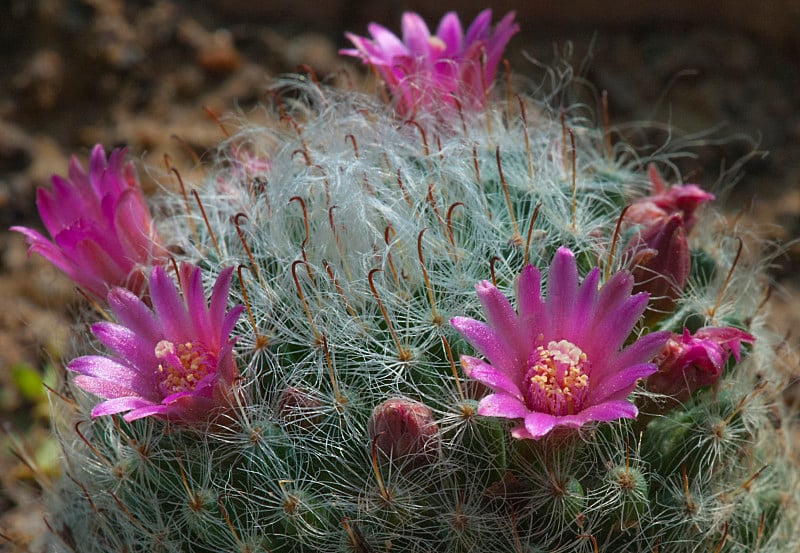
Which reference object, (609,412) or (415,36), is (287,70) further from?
(609,412)

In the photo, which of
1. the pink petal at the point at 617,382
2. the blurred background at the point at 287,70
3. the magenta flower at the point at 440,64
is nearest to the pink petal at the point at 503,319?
the pink petal at the point at 617,382

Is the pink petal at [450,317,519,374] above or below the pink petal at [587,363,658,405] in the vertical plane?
above

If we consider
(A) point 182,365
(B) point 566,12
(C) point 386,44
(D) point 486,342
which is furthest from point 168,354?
(B) point 566,12

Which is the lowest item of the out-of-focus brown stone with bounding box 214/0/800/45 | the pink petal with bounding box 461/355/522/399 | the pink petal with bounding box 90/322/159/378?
the out-of-focus brown stone with bounding box 214/0/800/45

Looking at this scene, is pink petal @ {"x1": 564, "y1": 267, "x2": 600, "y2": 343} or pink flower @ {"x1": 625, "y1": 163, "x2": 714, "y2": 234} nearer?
pink petal @ {"x1": 564, "y1": 267, "x2": 600, "y2": 343}

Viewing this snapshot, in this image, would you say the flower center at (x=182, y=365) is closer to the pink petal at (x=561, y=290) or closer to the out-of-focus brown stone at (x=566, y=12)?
the pink petal at (x=561, y=290)

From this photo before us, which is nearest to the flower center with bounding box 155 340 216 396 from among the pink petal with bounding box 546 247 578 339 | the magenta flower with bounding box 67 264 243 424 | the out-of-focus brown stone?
the magenta flower with bounding box 67 264 243 424

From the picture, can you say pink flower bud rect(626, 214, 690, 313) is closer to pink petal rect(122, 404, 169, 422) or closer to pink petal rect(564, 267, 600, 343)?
pink petal rect(564, 267, 600, 343)
